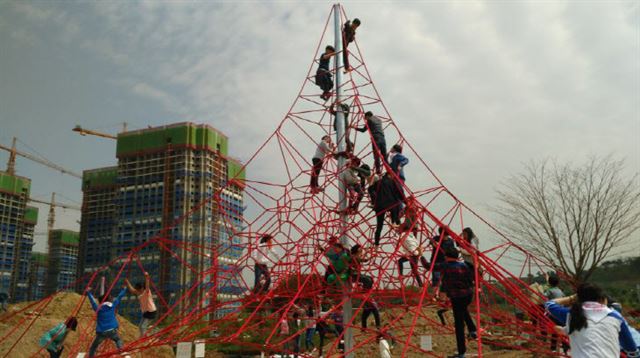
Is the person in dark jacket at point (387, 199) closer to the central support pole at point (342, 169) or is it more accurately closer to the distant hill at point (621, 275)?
the central support pole at point (342, 169)

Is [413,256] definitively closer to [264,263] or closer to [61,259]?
[264,263]

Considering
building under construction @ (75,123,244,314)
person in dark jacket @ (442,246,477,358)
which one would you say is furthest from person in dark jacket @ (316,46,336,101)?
building under construction @ (75,123,244,314)

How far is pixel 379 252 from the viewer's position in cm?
764

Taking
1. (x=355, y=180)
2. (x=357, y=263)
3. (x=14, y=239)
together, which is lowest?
(x=357, y=263)

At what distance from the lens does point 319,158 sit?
9117 mm

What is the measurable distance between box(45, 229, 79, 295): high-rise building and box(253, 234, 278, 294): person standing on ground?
68.8 m

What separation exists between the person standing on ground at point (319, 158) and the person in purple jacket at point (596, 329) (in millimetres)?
5509

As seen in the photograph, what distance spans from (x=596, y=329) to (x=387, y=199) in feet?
12.8

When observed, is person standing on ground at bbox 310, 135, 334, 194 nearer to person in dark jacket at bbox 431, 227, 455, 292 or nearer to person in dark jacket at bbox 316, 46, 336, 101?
person in dark jacket at bbox 316, 46, 336, 101

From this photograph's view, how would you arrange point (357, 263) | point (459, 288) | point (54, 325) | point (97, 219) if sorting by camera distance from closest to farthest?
point (459, 288)
point (357, 263)
point (54, 325)
point (97, 219)

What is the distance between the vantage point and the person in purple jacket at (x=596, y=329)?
12.9 ft

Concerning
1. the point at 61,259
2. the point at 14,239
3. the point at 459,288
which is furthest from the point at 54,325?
the point at 61,259

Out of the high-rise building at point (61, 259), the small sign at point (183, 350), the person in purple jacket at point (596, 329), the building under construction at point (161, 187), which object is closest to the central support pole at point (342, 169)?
the small sign at point (183, 350)

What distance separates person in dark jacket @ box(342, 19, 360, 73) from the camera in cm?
934
